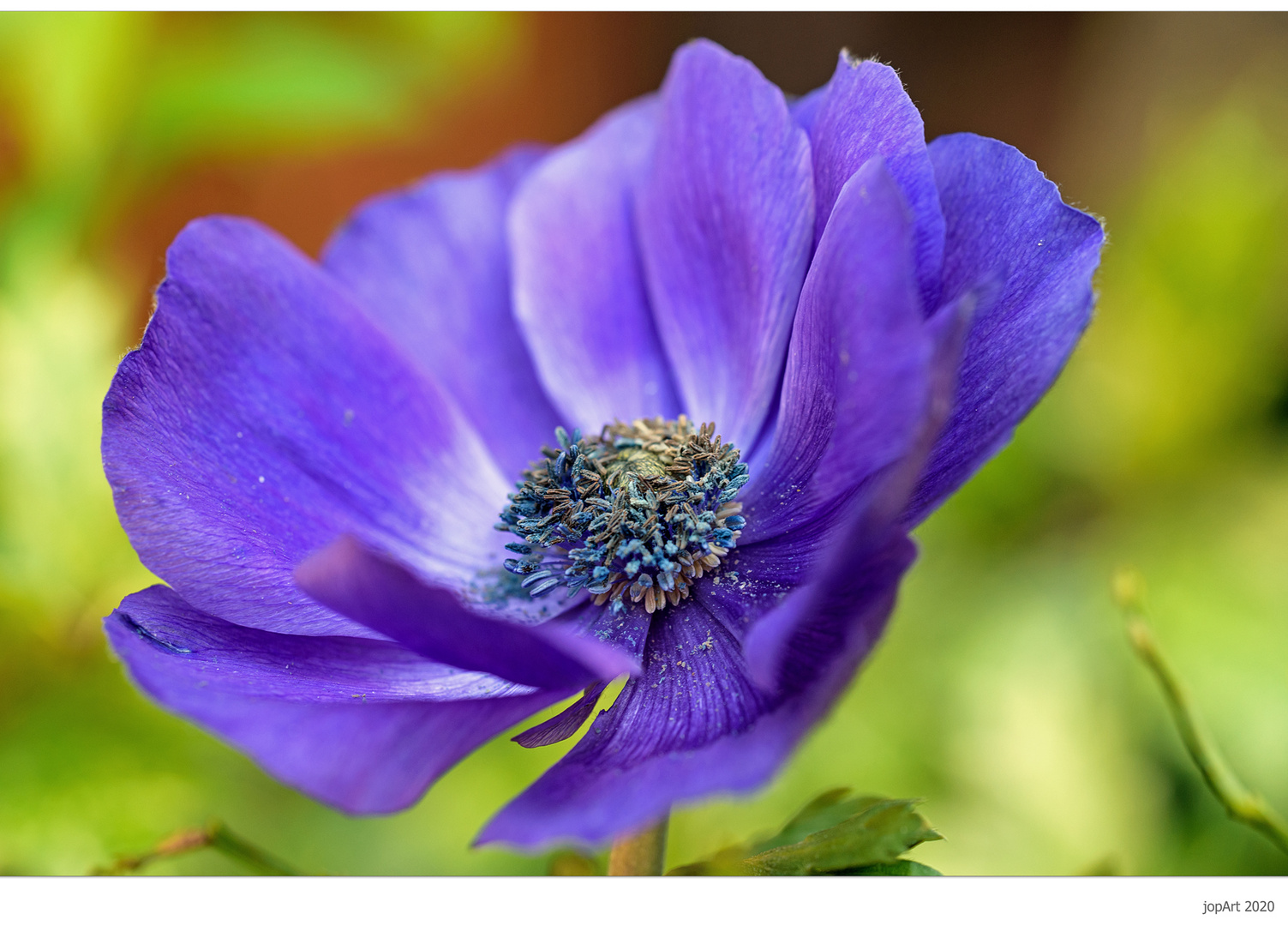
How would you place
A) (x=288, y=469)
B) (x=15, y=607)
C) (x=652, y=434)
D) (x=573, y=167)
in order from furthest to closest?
1. (x=15, y=607)
2. (x=573, y=167)
3. (x=652, y=434)
4. (x=288, y=469)

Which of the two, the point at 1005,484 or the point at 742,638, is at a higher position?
the point at 1005,484

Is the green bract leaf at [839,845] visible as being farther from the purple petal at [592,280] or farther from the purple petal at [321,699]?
the purple petal at [592,280]

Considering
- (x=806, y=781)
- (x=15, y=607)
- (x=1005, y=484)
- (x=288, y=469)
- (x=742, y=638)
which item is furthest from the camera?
(x=1005, y=484)

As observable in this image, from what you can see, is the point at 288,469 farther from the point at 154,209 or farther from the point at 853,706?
the point at 853,706

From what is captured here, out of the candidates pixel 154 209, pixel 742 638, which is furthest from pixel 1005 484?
pixel 154 209

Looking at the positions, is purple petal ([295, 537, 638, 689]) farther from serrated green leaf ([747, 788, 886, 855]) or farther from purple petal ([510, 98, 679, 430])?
purple petal ([510, 98, 679, 430])

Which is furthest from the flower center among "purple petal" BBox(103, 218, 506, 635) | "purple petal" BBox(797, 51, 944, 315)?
"purple petal" BBox(797, 51, 944, 315)
